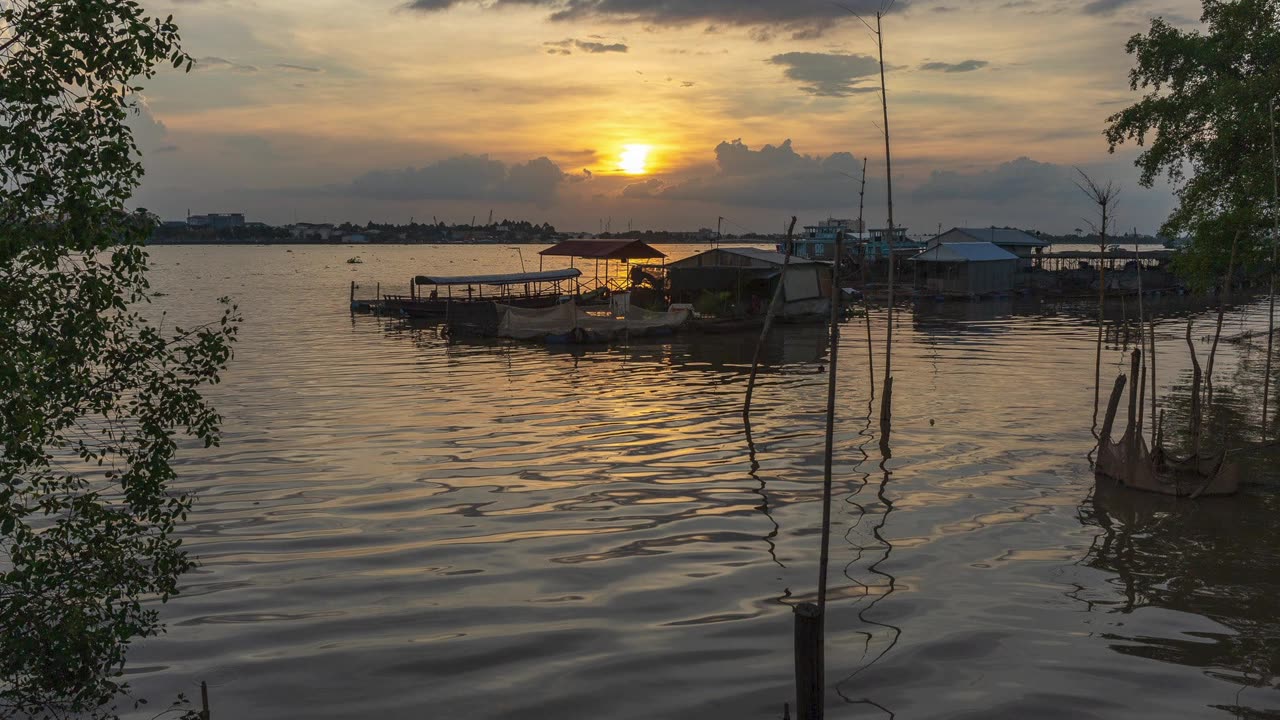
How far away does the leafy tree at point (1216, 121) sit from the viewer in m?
24.7

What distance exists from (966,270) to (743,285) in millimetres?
25004

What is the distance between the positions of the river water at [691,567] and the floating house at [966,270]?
1612 inches

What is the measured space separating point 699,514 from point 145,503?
30.9 feet

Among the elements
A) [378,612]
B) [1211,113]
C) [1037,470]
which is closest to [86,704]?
[378,612]

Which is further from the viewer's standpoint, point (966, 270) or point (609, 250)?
point (966, 270)

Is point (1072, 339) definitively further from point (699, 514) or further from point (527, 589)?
point (527, 589)

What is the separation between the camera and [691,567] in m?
13.1

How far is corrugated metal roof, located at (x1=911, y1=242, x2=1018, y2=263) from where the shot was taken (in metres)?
66.6

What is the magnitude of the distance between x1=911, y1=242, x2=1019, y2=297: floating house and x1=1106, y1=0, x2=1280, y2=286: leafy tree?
1467 inches

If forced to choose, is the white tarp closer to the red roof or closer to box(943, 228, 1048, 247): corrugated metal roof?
the red roof

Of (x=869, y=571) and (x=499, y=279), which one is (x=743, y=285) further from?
(x=869, y=571)

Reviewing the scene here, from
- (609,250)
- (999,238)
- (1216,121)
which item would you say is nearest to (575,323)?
(609,250)

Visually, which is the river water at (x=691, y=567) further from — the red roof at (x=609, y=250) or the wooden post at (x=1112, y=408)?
the red roof at (x=609, y=250)

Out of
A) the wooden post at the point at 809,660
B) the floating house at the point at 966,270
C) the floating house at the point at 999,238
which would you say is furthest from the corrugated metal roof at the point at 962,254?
the wooden post at the point at 809,660
